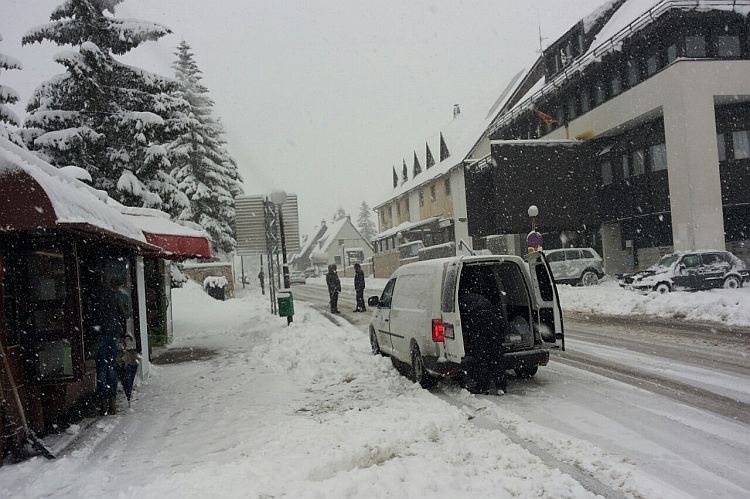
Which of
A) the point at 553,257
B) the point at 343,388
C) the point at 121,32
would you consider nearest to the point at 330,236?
the point at 553,257

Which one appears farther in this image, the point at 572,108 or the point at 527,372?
the point at 572,108

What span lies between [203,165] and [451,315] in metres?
28.9

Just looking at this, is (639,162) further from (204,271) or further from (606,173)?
(204,271)

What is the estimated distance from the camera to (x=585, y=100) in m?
28.7

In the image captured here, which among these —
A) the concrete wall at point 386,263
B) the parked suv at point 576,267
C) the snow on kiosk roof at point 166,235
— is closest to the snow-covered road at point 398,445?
the snow on kiosk roof at point 166,235

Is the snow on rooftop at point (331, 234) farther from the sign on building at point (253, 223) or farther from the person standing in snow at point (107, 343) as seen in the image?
the person standing in snow at point (107, 343)

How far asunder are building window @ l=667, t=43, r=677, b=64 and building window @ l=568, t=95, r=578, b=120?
7073mm

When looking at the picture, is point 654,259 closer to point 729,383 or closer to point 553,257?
point 553,257

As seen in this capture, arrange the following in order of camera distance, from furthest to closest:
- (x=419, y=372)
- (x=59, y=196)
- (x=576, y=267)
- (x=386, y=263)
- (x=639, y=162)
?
(x=386, y=263), (x=639, y=162), (x=576, y=267), (x=419, y=372), (x=59, y=196)

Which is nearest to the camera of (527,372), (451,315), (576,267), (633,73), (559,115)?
(451,315)

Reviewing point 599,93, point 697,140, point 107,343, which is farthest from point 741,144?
point 107,343

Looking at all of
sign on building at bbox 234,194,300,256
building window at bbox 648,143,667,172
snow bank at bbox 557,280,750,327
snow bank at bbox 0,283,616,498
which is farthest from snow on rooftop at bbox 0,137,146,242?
building window at bbox 648,143,667,172

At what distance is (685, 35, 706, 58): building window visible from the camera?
22.1 m

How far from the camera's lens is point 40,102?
47.8 feet
